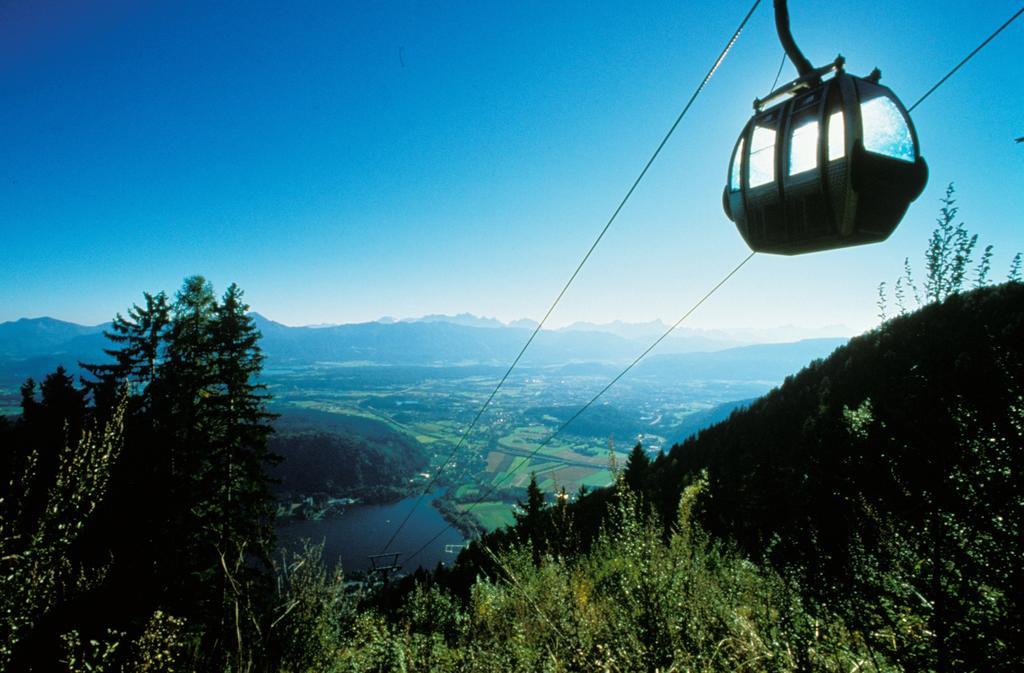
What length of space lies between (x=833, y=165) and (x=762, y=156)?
20.9 inches

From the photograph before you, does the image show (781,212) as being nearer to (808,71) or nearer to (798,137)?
(798,137)

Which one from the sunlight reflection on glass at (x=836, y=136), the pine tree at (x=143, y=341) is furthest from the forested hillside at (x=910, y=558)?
the pine tree at (x=143, y=341)

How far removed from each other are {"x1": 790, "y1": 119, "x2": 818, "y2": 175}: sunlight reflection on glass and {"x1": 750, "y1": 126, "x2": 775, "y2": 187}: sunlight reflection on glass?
0.13 meters

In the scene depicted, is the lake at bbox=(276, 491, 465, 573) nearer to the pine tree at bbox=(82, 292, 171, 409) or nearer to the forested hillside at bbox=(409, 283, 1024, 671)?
the pine tree at bbox=(82, 292, 171, 409)

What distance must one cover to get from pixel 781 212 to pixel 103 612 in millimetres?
19559

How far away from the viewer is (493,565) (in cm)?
1026

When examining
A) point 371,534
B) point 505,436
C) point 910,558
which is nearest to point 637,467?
point 910,558

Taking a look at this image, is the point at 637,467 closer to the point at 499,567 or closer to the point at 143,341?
the point at 499,567

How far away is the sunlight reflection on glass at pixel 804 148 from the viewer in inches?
97.7

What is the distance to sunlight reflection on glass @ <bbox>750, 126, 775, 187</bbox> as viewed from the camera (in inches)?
108

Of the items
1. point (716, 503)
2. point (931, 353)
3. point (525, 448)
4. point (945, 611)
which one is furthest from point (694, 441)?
point (525, 448)

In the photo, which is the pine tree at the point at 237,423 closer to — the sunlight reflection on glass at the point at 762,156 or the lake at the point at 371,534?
the sunlight reflection on glass at the point at 762,156

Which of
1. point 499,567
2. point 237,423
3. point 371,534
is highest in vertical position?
point 237,423

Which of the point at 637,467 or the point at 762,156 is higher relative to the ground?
the point at 762,156
